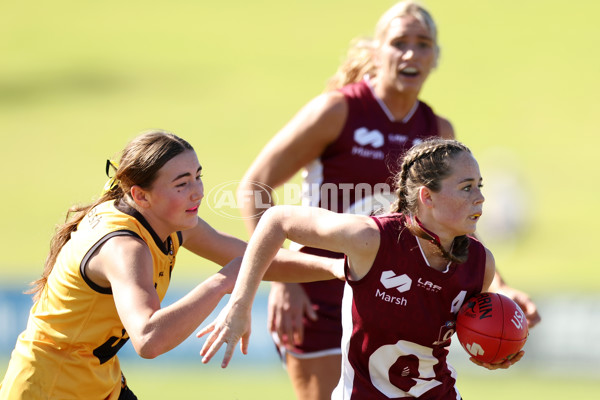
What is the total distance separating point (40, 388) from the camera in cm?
337

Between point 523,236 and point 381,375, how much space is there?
57.5 feet

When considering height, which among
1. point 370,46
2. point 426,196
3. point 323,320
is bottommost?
point 323,320

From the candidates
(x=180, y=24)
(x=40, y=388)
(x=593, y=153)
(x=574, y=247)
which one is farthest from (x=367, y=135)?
(x=180, y=24)

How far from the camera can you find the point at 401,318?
3342 millimetres

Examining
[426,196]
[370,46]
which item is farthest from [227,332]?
[370,46]

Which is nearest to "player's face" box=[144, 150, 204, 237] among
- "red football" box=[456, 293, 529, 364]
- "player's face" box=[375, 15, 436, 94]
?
"red football" box=[456, 293, 529, 364]

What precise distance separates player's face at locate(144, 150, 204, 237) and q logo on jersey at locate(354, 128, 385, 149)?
3.83ft

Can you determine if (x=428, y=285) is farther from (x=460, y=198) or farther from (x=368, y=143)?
(x=368, y=143)

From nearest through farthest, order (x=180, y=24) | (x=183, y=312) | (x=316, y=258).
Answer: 1. (x=183, y=312)
2. (x=316, y=258)
3. (x=180, y=24)

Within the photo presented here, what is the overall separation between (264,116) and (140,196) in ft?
87.7

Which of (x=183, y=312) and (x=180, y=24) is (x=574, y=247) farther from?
(x=180, y=24)

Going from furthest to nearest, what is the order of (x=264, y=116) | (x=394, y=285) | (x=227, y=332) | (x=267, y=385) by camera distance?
1. (x=264, y=116)
2. (x=267, y=385)
3. (x=394, y=285)
4. (x=227, y=332)

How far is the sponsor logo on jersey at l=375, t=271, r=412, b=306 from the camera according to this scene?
3303mm

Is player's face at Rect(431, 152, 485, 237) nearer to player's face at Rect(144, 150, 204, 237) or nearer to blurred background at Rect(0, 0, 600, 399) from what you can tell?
player's face at Rect(144, 150, 204, 237)
